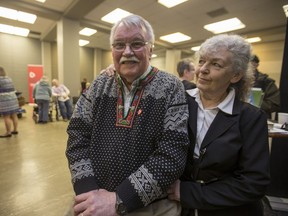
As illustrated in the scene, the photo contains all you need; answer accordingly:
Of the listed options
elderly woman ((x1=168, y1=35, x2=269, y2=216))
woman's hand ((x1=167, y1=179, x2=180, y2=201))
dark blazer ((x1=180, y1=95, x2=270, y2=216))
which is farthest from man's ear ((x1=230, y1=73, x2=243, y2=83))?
woman's hand ((x1=167, y1=179, x2=180, y2=201))

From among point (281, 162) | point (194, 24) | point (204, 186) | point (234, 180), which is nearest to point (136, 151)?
point (204, 186)

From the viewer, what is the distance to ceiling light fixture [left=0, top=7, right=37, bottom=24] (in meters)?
6.35

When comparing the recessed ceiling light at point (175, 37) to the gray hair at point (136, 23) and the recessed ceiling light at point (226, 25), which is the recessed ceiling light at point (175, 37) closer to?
the recessed ceiling light at point (226, 25)

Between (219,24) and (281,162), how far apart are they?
18.0 feet

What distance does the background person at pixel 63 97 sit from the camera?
6.31 meters

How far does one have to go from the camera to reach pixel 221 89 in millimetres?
1061

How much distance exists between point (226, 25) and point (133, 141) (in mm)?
6893

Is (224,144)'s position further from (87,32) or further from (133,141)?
Result: (87,32)

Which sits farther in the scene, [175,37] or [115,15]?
[175,37]

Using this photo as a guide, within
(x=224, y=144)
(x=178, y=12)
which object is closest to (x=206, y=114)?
(x=224, y=144)

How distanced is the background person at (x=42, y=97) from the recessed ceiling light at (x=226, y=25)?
5442 millimetres

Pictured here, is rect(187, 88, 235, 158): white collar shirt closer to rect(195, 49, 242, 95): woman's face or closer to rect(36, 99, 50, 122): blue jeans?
rect(195, 49, 242, 95): woman's face

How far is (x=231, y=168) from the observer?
961mm

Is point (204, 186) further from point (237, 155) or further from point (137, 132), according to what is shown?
point (137, 132)
